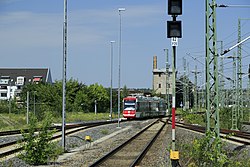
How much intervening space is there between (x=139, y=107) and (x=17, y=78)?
89.5 metres

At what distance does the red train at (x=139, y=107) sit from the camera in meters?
65.7

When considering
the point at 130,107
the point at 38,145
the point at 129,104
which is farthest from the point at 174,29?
the point at 130,107

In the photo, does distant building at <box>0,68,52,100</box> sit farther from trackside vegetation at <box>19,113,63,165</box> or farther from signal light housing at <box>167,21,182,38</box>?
signal light housing at <box>167,21,182,38</box>

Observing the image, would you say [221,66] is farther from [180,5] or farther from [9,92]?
[9,92]

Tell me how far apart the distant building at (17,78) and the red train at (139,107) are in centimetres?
7413

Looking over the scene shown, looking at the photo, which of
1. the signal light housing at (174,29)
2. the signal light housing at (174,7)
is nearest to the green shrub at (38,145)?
the signal light housing at (174,29)

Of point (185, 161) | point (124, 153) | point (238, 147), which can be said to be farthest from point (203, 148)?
point (238, 147)

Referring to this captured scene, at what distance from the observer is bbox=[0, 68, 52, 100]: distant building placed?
14700 cm

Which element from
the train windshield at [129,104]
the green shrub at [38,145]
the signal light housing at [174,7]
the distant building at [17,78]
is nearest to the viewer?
the signal light housing at [174,7]

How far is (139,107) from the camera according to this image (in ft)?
221

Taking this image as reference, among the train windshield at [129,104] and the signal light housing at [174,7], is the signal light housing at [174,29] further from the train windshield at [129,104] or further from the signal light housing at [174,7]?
the train windshield at [129,104]

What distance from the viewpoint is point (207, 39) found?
20.1 meters

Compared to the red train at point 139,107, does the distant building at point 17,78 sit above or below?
above

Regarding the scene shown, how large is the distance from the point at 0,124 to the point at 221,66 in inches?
1031
